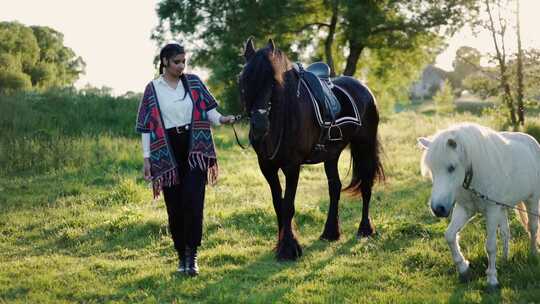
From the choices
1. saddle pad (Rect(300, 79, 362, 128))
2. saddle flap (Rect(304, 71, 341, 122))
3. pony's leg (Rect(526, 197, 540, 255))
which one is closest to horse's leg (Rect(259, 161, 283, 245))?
saddle pad (Rect(300, 79, 362, 128))

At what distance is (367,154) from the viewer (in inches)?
282

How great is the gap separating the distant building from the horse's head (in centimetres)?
7307

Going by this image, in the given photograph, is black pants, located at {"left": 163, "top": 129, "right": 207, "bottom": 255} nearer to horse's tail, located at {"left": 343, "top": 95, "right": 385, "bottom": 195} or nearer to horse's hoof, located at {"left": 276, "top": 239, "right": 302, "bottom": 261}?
horse's hoof, located at {"left": 276, "top": 239, "right": 302, "bottom": 261}

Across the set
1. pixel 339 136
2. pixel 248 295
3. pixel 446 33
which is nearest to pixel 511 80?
pixel 446 33

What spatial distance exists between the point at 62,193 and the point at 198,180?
5262 mm

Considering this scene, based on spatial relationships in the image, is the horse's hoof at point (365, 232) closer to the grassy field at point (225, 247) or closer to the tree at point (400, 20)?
the grassy field at point (225, 247)

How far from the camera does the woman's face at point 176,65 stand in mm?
4902

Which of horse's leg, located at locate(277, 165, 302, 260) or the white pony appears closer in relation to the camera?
the white pony

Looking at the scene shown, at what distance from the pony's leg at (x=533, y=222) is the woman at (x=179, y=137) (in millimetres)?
2800

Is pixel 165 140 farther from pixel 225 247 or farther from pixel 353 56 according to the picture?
pixel 353 56

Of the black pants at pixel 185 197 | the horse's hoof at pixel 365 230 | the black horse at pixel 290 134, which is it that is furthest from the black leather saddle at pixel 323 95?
the black pants at pixel 185 197

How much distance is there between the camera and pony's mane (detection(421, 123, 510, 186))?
4129mm

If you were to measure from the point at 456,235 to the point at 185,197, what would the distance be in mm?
2348

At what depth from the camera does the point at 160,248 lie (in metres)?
6.28
